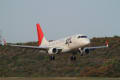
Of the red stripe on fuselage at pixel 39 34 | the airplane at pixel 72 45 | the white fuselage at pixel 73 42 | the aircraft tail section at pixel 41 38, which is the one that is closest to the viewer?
the white fuselage at pixel 73 42

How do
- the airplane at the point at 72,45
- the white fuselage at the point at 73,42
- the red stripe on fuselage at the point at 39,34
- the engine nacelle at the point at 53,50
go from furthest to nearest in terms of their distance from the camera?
the red stripe on fuselage at the point at 39,34 → the engine nacelle at the point at 53,50 → the airplane at the point at 72,45 → the white fuselage at the point at 73,42

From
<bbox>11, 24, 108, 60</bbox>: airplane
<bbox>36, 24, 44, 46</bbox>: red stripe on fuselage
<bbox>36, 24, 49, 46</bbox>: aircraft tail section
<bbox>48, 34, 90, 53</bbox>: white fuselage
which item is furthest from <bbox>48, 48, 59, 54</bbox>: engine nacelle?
<bbox>36, 24, 44, 46</bbox>: red stripe on fuselage

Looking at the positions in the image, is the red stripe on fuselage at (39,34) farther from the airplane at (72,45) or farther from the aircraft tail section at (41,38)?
the airplane at (72,45)

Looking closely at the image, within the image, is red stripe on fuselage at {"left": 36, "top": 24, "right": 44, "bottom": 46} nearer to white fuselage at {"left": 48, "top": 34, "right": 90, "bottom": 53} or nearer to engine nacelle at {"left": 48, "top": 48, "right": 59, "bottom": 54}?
engine nacelle at {"left": 48, "top": 48, "right": 59, "bottom": 54}

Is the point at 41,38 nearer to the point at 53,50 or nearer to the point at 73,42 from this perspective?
the point at 53,50

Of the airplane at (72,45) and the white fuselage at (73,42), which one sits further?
the airplane at (72,45)

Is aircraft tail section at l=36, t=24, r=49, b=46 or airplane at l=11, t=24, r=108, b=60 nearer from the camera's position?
airplane at l=11, t=24, r=108, b=60

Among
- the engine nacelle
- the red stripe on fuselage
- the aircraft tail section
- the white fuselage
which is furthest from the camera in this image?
the red stripe on fuselage

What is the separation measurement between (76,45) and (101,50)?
45471mm

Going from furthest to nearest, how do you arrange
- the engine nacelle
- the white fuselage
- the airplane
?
the engine nacelle
the airplane
the white fuselage

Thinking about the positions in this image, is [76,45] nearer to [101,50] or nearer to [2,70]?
[2,70]

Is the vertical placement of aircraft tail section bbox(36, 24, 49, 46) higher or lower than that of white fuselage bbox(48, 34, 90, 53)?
higher

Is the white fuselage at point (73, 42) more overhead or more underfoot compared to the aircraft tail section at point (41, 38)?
more underfoot

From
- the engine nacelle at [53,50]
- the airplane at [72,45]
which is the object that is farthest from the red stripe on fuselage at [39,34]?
the engine nacelle at [53,50]
